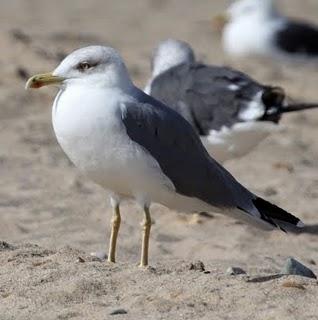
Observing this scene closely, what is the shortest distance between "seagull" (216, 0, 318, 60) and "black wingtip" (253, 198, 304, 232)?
971 cm

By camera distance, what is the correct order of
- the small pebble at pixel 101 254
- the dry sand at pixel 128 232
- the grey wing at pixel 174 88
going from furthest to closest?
the grey wing at pixel 174 88
the small pebble at pixel 101 254
the dry sand at pixel 128 232

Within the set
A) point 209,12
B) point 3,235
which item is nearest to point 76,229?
point 3,235

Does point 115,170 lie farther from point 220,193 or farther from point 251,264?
point 251,264

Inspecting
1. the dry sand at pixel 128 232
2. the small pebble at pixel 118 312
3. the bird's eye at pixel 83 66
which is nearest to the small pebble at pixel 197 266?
the dry sand at pixel 128 232

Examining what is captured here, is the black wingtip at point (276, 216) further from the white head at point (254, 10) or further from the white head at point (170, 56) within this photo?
the white head at point (254, 10)

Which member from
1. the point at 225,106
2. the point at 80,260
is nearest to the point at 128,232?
the point at 225,106

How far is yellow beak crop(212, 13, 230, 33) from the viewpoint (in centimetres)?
1755

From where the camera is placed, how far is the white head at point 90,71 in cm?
633

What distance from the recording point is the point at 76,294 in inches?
225

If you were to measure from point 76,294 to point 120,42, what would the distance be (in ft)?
33.7

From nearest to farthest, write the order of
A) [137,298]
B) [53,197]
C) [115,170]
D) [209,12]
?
[137,298]
[115,170]
[53,197]
[209,12]

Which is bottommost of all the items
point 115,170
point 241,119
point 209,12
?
point 209,12

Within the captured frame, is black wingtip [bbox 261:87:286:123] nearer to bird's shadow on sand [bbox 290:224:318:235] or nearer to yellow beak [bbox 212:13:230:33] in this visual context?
bird's shadow on sand [bbox 290:224:318:235]

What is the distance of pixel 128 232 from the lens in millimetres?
8086
